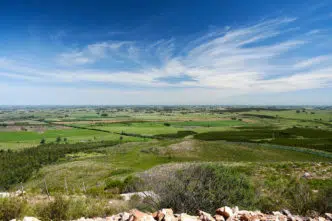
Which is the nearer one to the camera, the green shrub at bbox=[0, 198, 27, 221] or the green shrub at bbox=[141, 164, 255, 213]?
the green shrub at bbox=[0, 198, 27, 221]

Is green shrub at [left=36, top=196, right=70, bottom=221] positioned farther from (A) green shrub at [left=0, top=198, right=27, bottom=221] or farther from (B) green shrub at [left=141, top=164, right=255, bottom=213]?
(B) green shrub at [left=141, top=164, right=255, bottom=213]

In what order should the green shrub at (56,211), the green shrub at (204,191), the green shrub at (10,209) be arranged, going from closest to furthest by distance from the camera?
the green shrub at (10,209)
the green shrub at (56,211)
the green shrub at (204,191)

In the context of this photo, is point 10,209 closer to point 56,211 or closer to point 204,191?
point 56,211

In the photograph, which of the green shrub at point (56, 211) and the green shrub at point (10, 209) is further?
the green shrub at point (56, 211)

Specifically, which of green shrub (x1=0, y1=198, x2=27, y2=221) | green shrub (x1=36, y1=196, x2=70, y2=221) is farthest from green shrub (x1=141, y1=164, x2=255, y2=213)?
green shrub (x1=0, y1=198, x2=27, y2=221)

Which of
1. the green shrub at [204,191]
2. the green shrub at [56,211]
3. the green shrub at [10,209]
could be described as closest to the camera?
the green shrub at [10,209]

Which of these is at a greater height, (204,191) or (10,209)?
(10,209)

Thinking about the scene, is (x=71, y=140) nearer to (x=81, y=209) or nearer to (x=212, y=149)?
(x=212, y=149)

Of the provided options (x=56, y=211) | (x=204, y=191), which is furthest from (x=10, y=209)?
(x=204, y=191)

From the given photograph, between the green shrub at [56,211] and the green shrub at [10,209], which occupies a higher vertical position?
the green shrub at [10,209]

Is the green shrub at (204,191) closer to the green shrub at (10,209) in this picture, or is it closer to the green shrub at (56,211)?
the green shrub at (56,211)

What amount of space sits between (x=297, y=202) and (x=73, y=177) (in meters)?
38.8

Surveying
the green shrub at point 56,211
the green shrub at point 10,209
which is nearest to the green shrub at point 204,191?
the green shrub at point 56,211

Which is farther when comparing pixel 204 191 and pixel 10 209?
pixel 204 191
